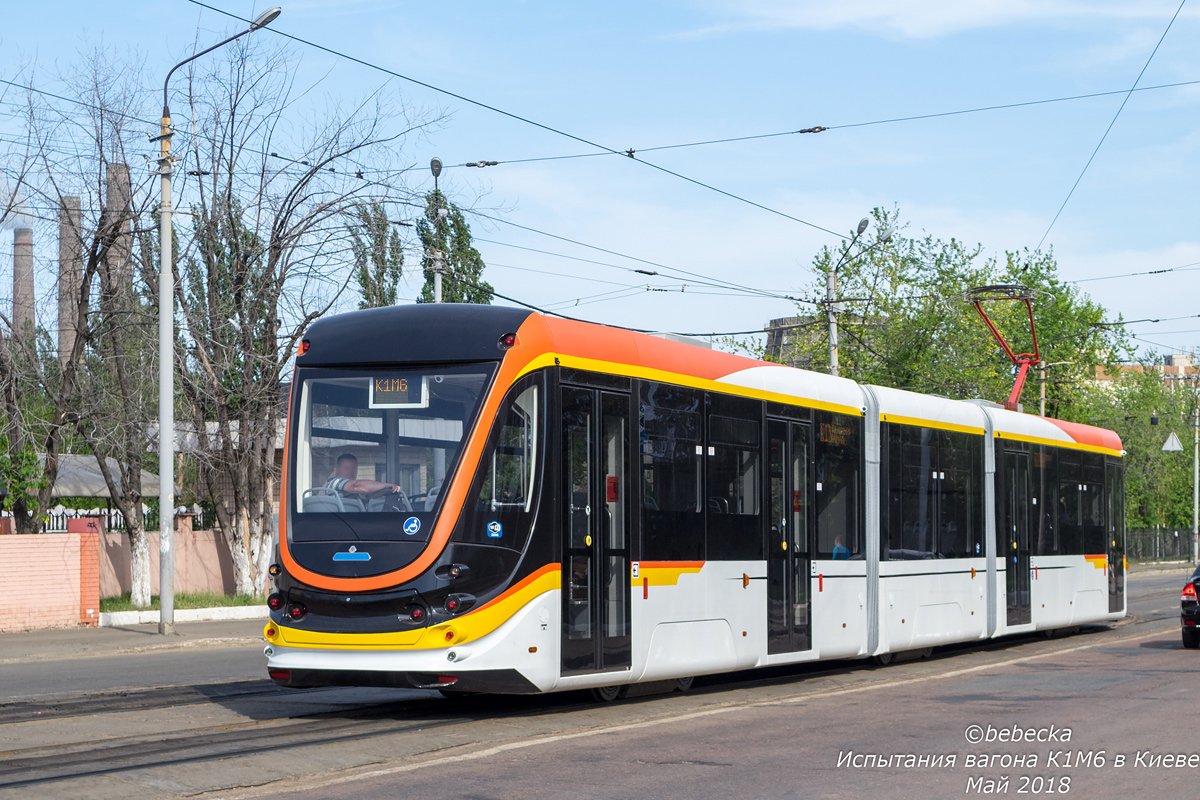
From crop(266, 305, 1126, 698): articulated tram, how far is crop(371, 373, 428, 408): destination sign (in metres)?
0.02

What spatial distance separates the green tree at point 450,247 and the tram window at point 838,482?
8.22m

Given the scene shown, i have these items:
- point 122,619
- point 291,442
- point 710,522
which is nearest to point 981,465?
point 710,522

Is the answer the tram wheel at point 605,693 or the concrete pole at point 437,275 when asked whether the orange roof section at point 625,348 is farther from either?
the concrete pole at point 437,275

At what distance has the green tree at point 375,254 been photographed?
26.8 meters

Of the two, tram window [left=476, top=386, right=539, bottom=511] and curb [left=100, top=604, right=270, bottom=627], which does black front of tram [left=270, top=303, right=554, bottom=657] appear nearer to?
tram window [left=476, top=386, right=539, bottom=511]

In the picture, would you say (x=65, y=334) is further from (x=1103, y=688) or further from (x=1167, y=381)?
(x=1167, y=381)

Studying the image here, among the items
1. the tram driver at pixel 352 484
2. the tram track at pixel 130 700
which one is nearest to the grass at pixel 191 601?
the tram track at pixel 130 700

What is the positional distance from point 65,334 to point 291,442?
55.9 feet

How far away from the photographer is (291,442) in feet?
36.9

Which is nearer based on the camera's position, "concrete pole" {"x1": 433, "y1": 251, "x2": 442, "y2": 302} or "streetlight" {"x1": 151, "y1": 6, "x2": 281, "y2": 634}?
"streetlight" {"x1": 151, "y1": 6, "x2": 281, "y2": 634}

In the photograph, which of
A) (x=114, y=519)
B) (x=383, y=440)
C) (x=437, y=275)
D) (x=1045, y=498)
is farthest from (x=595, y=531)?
(x=114, y=519)

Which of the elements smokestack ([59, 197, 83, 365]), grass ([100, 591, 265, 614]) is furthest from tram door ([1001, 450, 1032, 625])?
smokestack ([59, 197, 83, 365])

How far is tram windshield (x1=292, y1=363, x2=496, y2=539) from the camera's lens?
10.6m

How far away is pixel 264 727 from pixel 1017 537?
43.1 ft
